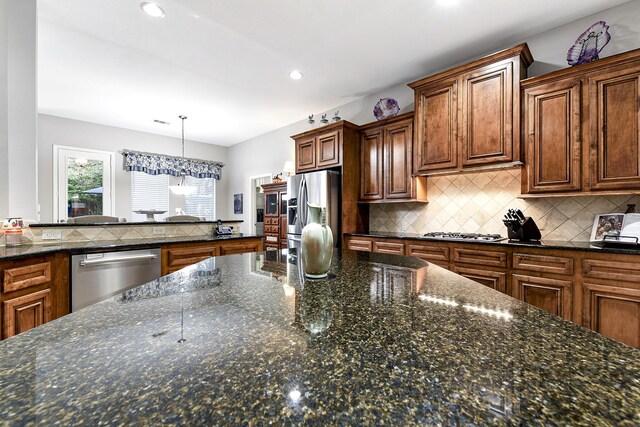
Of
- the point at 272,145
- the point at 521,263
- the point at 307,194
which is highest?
the point at 272,145

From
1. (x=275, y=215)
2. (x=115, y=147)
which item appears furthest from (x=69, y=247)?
(x=115, y=147)

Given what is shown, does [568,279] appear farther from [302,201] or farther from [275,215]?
[275,215]

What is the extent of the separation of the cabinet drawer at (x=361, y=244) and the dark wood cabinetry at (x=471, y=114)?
1006mm

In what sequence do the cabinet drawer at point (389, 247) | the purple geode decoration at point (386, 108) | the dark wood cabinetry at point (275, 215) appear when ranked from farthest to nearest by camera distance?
the dark wood cabinetry at point (275, 215) → the purple geode decoration at point (386, 108) → the cabinet drawer at point (389, 247)

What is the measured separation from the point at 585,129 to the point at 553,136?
199 millimetres

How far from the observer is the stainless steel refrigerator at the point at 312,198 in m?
3.68

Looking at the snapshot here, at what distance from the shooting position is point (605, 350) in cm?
53

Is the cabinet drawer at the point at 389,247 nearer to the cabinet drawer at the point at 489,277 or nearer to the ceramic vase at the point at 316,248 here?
the cabinet drawer at the point at 489,277

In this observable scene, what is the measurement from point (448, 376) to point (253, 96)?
4429mm

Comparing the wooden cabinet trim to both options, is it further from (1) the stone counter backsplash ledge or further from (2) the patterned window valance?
(2) the patterned window valance

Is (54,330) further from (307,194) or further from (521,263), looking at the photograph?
(307,194)

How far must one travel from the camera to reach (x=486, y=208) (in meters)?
3.04

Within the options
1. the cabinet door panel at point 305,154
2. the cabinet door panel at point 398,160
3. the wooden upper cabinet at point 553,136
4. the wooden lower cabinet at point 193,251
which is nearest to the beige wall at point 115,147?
the cabinet door panel at point 305,154

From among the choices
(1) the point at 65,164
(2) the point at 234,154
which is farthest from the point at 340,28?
(1) the point at 65,164
